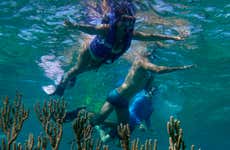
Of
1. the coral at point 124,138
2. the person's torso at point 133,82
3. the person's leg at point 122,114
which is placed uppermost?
the coral at point 124,138

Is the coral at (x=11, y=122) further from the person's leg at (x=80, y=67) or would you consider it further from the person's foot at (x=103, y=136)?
the person's foot at (x=103, y=136)

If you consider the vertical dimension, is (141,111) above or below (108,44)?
below

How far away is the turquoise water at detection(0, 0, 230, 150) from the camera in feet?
46.7

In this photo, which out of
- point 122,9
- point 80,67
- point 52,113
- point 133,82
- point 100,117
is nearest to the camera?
point 52,113

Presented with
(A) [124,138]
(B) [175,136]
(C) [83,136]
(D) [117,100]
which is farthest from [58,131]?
(D) [117,100]

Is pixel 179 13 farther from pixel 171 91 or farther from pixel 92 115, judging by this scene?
pixel 171 91

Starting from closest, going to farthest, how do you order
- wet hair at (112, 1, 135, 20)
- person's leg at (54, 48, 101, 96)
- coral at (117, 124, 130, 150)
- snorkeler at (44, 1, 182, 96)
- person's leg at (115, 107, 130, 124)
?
coral at (117, 124, 130, 150) < snorkeler at (44, 1, 182, 96) < wet hair at (112, 1, 135, 20) < person's leg at (54, 48, 101, 96) < person's leg at (115, 107, 130, 124)

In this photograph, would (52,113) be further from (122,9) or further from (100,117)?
(122,9)

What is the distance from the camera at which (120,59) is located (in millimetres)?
21297

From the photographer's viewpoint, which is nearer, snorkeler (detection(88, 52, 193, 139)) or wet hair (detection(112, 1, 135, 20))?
wet hair (detection(112, 1, 135, 20))

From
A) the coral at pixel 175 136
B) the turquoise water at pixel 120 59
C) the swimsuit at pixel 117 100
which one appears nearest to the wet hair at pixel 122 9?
the turquoise water at pixel 120 59

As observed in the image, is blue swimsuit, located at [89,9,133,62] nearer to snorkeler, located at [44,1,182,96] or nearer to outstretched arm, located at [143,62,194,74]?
snorkeler, located at [44,1,182,96]

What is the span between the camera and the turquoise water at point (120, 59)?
1425cm

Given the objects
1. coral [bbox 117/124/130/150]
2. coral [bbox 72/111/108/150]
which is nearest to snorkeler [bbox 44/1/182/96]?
coral [bbox 72/111/108/150]
